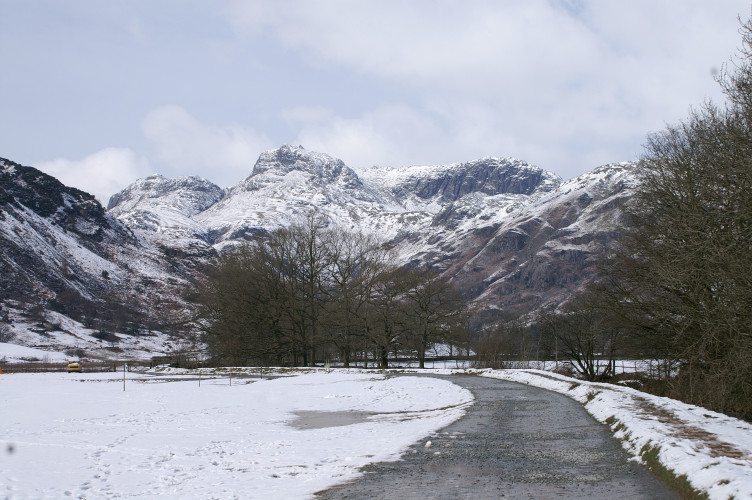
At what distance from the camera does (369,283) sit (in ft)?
202

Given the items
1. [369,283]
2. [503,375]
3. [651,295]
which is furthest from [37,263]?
[651,295]

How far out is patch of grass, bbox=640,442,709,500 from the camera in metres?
8.45

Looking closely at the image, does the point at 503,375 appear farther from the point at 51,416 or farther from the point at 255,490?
the point at 255,490

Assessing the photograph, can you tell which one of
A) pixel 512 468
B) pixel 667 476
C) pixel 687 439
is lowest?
pixel 512 468

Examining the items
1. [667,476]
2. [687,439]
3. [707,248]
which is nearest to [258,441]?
[667,476]

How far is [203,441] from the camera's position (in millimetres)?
15359

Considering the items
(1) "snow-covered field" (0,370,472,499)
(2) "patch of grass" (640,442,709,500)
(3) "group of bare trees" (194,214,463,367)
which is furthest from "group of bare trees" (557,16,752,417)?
(3) "group of bare trees" (194,214,463,367)

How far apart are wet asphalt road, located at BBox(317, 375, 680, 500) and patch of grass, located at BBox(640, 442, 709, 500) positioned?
137mm

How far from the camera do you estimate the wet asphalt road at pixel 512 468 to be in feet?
30.3

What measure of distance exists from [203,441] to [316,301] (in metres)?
47.0

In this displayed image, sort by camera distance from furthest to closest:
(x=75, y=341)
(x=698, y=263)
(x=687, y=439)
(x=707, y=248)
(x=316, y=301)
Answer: (x=75, y=341) < (x=316, y=301) < (x=698, y=263) < (x=707, y=248) < (x=687, y=439)

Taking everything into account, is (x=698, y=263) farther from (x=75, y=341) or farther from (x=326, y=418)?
(x=75, y=341)

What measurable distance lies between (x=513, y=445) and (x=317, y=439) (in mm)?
5214

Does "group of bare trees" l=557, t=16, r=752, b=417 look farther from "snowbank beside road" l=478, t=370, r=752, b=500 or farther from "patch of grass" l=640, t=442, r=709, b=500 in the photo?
"patch of grass" l=640, t=442, r=709, b=500
